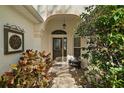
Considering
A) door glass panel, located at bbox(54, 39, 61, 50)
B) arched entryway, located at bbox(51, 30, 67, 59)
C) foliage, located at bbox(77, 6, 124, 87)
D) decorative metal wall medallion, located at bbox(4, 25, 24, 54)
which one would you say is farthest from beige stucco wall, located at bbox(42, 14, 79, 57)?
foliage, located at bbox(77, 6, 124, 87)

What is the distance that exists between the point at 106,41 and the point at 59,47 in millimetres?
7625

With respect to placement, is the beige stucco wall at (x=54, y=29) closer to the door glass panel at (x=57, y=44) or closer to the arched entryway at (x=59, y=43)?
the arched entryway at (x=59, y=43)

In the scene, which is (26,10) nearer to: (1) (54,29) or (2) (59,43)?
(1) (54,29)

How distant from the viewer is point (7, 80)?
4.10m

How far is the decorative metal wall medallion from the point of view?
457 cm

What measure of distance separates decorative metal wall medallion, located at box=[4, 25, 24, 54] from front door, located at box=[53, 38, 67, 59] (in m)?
5.11

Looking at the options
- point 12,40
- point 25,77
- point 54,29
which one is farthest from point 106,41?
point 54,29

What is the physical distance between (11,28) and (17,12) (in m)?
0.99

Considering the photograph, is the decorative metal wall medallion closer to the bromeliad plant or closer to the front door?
the bromeliad plant

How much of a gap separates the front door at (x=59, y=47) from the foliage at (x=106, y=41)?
6383mm

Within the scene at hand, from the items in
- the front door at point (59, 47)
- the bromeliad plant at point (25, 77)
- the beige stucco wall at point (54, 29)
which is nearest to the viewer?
the bromeliad plant at point (25, 77)

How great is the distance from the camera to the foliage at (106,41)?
120 inches

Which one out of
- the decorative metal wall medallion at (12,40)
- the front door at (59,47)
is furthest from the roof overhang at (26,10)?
the front door at (59,47)
